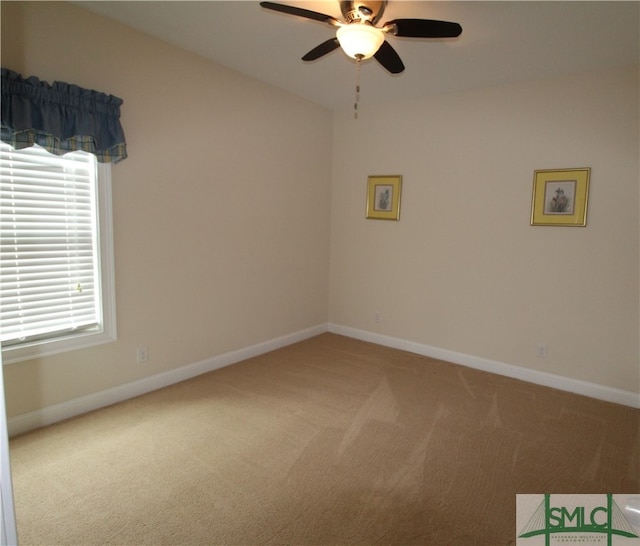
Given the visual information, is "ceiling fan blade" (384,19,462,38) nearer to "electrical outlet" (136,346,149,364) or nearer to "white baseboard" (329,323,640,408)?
"electrical outlet" (136,346,149,364)

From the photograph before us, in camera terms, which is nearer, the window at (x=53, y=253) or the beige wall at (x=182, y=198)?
the window at (x=53, y=253)

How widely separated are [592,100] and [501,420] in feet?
8.44

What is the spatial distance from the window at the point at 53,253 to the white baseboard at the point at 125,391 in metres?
0.38

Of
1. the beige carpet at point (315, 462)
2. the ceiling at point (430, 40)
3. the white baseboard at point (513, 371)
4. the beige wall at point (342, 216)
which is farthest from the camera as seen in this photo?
the white baseboard at point (513, 371)

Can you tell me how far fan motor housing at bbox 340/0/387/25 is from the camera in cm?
200

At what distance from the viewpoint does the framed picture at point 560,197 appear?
3205 millimetres

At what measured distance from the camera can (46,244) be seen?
→ 253 centimetres

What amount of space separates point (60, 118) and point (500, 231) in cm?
348

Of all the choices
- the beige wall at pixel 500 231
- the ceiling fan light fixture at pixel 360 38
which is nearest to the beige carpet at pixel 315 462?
the beige wall at pixel 500 231

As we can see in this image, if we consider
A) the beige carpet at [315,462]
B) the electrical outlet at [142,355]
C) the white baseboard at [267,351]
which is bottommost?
the beige carpet at [315,462]

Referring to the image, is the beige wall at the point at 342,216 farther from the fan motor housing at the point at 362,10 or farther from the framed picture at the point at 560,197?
the fan motor housing at the point at 362,10

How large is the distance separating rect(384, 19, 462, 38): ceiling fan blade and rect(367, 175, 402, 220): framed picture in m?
2.11

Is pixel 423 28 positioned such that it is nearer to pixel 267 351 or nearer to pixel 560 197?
pixel 560 197

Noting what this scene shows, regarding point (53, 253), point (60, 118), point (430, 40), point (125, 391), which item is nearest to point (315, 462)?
point (125, 391)
